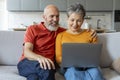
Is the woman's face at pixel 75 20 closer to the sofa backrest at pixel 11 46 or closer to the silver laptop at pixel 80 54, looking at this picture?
the silver laptop at pixel 80 54

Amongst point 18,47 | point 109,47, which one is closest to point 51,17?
point 18,47

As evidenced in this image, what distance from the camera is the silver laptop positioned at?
1638 mm

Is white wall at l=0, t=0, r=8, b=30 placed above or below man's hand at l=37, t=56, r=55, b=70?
above

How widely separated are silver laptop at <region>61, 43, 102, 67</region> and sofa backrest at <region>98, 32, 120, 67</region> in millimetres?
430

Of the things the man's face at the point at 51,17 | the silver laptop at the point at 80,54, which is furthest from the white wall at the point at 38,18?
the silver laptop at the point at 80,54

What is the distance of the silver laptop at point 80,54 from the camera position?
5.37 ft

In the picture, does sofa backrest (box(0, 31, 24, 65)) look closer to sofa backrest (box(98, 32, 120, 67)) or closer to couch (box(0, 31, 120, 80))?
couch (box(0, 31, 120, 80))

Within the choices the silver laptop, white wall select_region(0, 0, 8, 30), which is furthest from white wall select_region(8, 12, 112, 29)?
the silver laptop

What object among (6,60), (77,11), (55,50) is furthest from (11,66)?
(77,11)

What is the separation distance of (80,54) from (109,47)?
0.56 m

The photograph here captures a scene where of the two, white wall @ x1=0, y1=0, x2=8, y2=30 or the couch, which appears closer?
the couch

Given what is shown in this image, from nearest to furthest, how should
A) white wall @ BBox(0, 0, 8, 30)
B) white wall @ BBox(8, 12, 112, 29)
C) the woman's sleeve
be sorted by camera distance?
1. the woman's sleeve
2. white wall @ BBox(8, 12, 112, 29)
3. white wall @ BBox(0, 0, 8, 30)

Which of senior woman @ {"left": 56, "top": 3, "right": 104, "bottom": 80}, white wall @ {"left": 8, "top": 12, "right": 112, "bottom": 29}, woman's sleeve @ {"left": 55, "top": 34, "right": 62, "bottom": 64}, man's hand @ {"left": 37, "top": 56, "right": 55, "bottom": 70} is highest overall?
white wall @ {"left": 8, "top": 12, "right": 112, "bottom": 29}

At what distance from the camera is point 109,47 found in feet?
6.93
